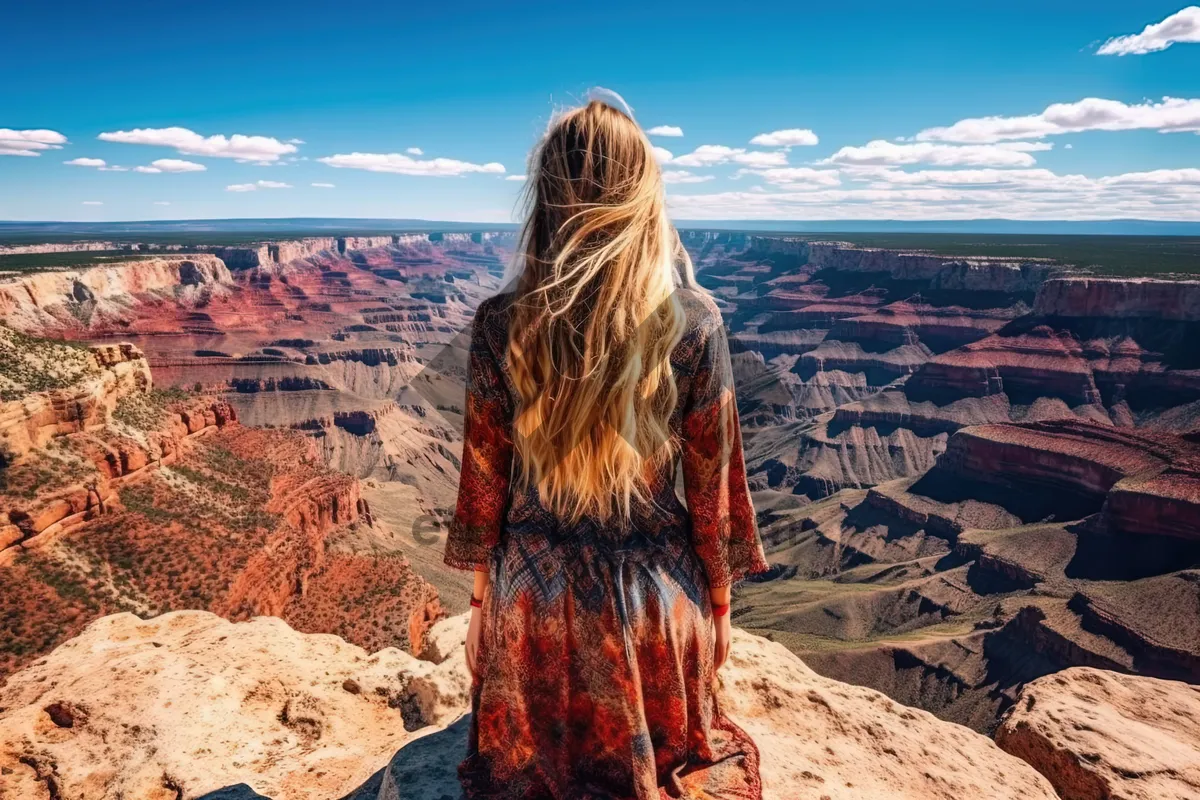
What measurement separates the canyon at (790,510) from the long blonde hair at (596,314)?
0.50m

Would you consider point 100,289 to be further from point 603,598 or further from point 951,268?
point 951,268

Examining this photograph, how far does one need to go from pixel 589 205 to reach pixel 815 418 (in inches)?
2943

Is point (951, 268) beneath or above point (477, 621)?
above

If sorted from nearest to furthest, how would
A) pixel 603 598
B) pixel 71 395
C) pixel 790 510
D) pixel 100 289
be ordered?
1. pixel 603 598
2. pixel 71 395
3. pixel 790 510
4. pixel 100 289

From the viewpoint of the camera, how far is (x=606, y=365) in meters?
2.35

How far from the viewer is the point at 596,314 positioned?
2305mm

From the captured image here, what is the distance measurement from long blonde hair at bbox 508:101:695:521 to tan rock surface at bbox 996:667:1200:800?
520 centimetres

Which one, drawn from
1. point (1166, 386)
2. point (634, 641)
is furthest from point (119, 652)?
point (1166, 386)

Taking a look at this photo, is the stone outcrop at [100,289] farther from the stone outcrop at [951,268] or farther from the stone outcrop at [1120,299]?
the stone outcrop at [951,268]

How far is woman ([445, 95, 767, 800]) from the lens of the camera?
2369mm

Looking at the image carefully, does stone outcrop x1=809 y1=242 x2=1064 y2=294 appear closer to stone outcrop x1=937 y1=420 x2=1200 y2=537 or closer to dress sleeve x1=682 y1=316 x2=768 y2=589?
stone outcrop x1=937 y1=420 x2=1200 y2=537

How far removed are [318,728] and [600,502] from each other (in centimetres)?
420

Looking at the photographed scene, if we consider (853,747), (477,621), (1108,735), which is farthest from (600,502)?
(1108,735)

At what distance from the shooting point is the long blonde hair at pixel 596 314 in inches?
91.6
